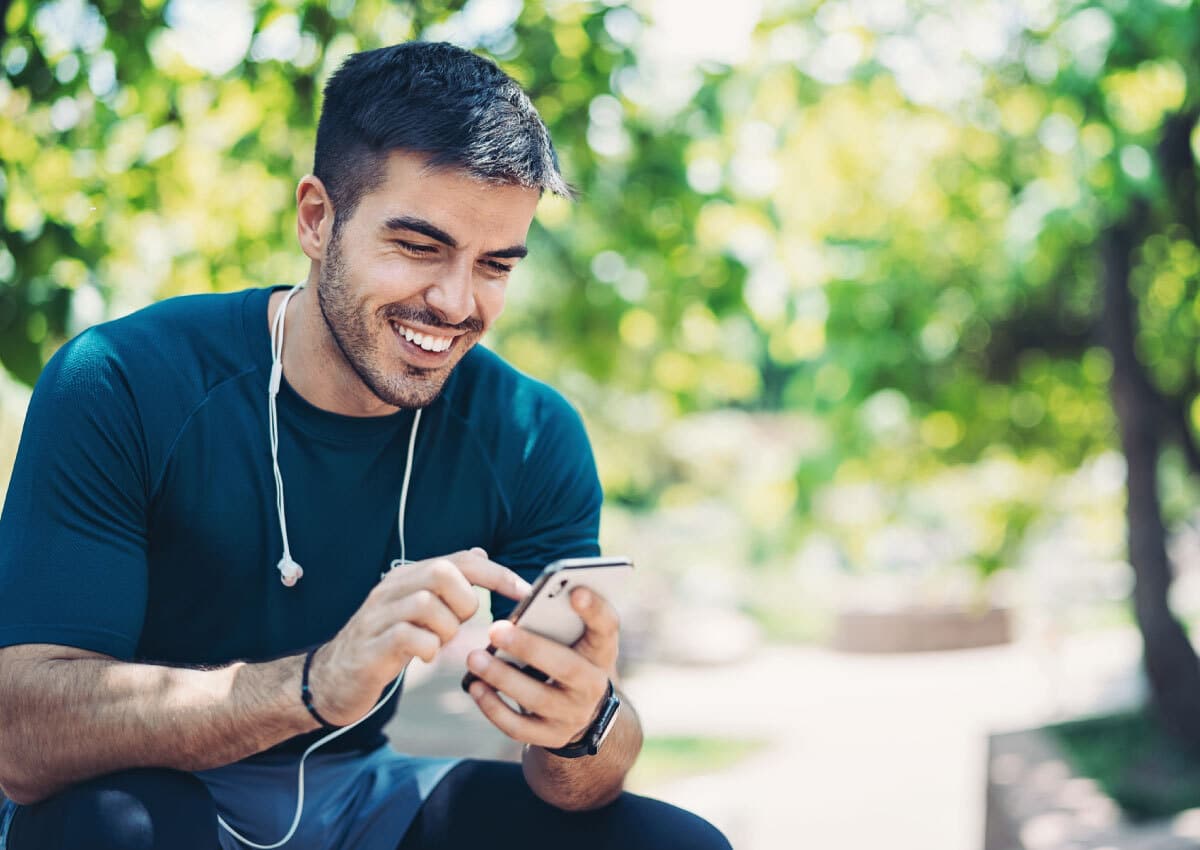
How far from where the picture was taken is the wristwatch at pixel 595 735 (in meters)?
1.75

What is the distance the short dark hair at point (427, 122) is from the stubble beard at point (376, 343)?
122mm

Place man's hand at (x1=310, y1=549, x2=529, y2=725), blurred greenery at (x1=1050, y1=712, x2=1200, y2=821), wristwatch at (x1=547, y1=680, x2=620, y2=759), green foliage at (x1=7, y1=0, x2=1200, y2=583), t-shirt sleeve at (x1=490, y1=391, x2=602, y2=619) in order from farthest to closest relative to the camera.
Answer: blurred greenery at (x1=1050, y1=712, x2=1200, y2=821) → green foliage at (x1=7, y1=0, x2=1200, y2=583) → t-shirt sleeve at (x1=490, y1=391, x2=602, y2=619) → wristwatch at (x1=547, y1=680, x2=620, y2=759) → man's hand at (x1=310, y1=549, x2=529, y2=725)

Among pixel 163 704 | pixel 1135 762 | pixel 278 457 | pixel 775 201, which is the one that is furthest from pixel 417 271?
pixel 1135 762

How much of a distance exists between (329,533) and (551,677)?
0.53 meters

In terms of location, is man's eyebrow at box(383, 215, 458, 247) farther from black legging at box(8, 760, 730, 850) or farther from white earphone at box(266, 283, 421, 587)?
black legging at box(8, 760, 730, 850)

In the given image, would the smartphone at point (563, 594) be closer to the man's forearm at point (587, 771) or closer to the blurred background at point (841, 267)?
the man's forearm at point (587, 771)

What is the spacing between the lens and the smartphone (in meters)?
1.53

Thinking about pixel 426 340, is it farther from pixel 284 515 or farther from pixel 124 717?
pixel 124 717

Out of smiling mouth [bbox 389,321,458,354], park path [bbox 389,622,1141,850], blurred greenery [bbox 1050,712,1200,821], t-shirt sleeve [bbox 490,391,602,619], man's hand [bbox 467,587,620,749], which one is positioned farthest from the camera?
park path [bbox 389,622,1141,850]

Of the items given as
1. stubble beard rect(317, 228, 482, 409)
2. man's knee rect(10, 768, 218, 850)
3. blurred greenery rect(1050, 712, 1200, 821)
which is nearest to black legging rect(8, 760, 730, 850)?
man's knee rect(10, 768, 218, 850)

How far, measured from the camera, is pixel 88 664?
1.58 metres

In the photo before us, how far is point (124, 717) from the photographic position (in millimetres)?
1562

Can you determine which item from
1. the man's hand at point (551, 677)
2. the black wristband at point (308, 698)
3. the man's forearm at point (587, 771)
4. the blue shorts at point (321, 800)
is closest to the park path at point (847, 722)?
the blue shorts at point (321, 800)

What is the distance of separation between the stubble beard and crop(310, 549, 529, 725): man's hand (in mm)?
484
